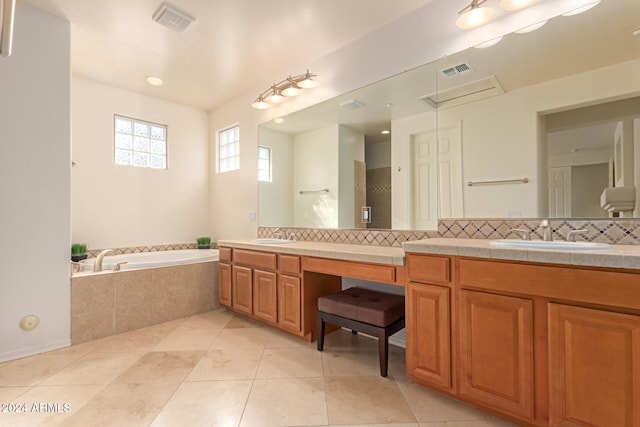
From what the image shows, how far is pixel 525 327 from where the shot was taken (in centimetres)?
132

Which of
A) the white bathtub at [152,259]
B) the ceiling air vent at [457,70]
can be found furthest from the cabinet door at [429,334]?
the white bathtub at [152,259]

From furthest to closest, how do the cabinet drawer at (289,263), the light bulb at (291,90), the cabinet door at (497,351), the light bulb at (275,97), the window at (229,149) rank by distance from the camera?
the window at (229,149) → the light bulb at (275,97) → the light bulb at (291,90) → the cabinet drawer at (289,263) → the cabinet door at (497,351)

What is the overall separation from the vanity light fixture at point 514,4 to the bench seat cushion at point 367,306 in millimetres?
1858

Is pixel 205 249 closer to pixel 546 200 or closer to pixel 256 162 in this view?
pixel 256 162

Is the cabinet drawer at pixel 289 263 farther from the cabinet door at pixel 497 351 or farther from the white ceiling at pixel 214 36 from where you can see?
the white ceiling at pixel 214 36

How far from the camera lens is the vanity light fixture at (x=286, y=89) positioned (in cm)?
278

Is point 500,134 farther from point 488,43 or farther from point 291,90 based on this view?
point 291,90

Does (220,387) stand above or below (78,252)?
below

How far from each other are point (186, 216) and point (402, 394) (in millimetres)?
3403

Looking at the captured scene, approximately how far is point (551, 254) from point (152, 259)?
3.78 meters

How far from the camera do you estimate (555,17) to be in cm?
167

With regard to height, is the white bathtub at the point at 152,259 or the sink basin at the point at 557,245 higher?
the sink basin at the point at 557,245

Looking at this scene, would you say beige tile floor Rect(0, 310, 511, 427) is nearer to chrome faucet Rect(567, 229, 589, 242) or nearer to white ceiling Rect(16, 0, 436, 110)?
chrome faucet Rect(567, 229, 589, 242)

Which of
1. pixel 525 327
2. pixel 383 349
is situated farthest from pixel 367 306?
pixel 525 327
